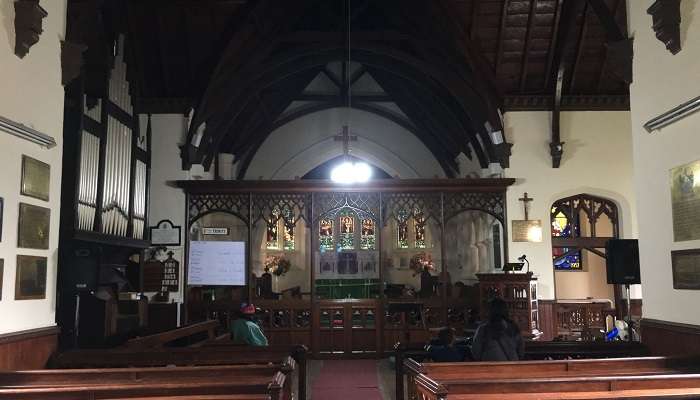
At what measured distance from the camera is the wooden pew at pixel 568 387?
378cm

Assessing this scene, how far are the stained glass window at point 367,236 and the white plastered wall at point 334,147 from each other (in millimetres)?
2252

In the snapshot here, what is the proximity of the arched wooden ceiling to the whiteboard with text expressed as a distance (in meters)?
1.42

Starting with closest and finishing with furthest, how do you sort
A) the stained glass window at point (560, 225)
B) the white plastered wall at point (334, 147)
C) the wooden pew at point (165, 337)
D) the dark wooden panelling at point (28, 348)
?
the dark wooden panelling at point (28, 348), the wooden pew at point (165, 337), the stained glass window at point (560, 225), the white plastered wall at point (334, 147)

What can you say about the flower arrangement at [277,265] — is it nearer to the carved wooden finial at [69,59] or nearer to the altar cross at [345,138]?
the altar cross at [345,138]

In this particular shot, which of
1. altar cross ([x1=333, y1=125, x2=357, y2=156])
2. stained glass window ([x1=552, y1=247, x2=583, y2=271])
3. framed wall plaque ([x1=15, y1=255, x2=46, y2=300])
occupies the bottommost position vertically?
framed wall plaque ([x1=15, y1=255, x2=46, y2=300])

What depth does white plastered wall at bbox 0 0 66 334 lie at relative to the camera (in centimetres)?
508

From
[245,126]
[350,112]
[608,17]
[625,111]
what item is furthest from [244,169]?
[608,17]

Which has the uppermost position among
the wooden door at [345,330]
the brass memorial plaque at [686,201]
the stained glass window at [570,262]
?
the brass memorial plaque at [686,201]

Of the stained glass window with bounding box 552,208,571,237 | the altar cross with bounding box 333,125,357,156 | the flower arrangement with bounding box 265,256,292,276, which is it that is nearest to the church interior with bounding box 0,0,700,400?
the stained glass window with bounding box 552,208,571,237

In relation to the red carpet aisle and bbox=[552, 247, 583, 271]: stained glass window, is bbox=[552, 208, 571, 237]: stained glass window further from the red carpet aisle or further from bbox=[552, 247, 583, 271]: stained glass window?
the red carpet aisle

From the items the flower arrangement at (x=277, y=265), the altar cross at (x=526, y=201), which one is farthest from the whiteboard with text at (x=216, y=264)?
the altar cross at (x=526, y=201)

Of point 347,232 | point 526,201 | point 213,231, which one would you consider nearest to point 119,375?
point 213,231

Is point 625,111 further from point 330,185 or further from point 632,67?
point 330,185

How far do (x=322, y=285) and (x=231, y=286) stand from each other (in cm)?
545
